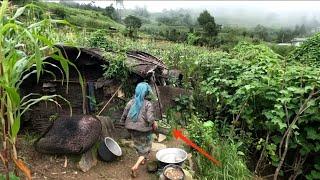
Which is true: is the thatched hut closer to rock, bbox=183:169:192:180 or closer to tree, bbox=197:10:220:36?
rock, bbox=183:169:192:180

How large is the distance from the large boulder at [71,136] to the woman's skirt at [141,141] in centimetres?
58

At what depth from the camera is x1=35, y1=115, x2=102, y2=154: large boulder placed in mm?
5297

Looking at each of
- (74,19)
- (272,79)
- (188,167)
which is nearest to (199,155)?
(188,167)

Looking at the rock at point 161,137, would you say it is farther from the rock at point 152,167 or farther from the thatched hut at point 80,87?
the rock at point 152,167

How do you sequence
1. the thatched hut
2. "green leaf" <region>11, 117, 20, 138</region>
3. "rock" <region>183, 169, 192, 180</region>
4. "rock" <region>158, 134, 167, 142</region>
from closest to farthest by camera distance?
1. "green leaf" <region>11, 117, 20, 138</region>
2. "rock" <region>183, 169, 192, 180</region>
3. the thatched hut
4. "rock" <region>158, 134, 167, 142</region>

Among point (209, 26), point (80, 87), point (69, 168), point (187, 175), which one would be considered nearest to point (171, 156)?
point (187, 175)

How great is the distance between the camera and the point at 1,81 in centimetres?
297

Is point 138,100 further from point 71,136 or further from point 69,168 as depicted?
point 69,168

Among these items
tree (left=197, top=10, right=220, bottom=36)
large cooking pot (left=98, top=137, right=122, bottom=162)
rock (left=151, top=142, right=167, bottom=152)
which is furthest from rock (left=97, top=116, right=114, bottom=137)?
tree (left=197, top=10, right=220, bottom=36)

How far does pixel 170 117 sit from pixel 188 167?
2.37 meters

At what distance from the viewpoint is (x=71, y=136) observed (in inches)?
212

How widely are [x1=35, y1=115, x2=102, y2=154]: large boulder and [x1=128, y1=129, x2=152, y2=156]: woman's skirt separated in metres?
0.58

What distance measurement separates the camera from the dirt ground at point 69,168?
523cm

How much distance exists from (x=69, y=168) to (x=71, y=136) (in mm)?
463
